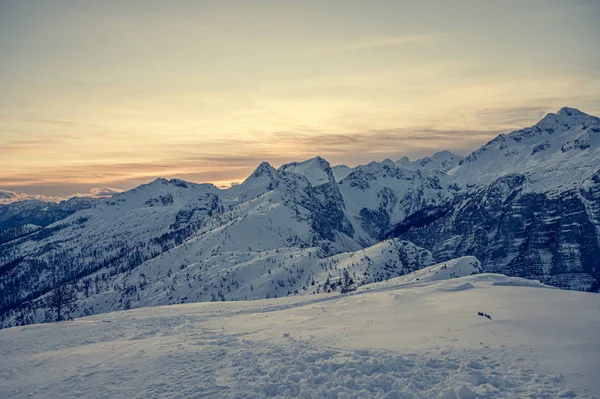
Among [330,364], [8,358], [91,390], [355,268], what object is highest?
[330,364]

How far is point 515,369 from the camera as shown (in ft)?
63.2

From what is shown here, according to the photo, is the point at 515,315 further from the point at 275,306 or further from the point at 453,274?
the point at 453,274

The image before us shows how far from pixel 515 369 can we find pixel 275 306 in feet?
129

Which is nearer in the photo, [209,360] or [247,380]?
[247,380]

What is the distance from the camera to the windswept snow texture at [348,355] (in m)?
18.4

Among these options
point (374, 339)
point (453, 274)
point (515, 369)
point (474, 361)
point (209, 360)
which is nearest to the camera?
point (515, 369)

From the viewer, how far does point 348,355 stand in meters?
22.7

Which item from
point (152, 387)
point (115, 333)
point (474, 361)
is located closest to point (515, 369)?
point (474, 361)

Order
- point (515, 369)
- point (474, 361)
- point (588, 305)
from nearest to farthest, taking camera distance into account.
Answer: point (515, 369) → point (474, 361) → point (588, 305)

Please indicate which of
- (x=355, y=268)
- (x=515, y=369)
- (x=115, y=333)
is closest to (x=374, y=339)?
(x=515, y=369)

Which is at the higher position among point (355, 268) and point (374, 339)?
point (374, 339)

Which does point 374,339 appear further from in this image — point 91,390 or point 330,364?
point 91,390

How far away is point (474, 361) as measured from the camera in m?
20.5

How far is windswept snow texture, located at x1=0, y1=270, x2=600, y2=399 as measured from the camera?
18391 mm
